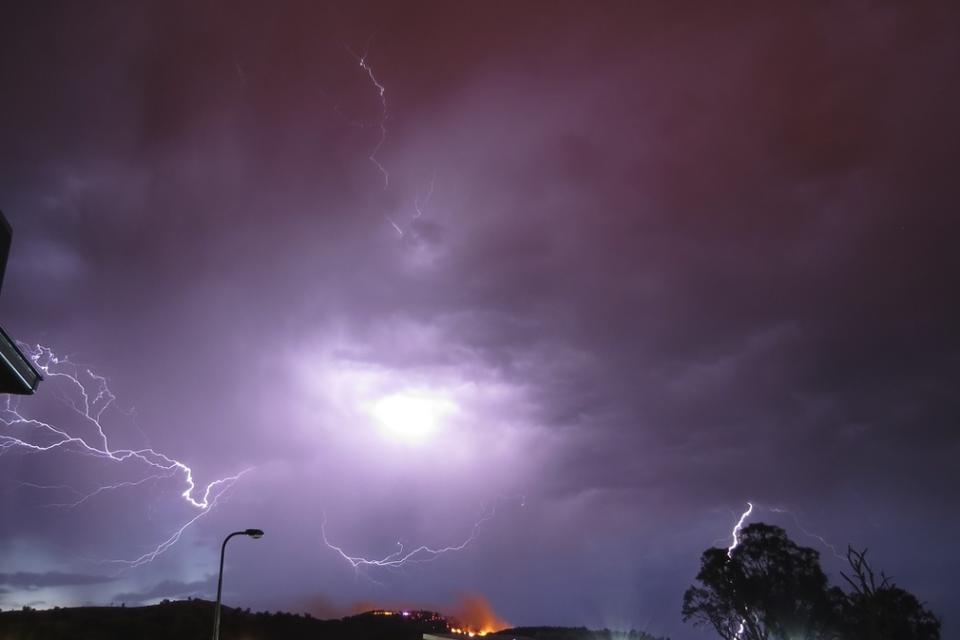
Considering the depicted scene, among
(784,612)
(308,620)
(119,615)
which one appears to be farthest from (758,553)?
(119,615)

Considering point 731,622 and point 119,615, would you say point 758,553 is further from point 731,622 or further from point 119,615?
point 119,615

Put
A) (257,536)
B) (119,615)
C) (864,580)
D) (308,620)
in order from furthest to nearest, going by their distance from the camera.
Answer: (308,620) < (119,615) < (864,580) < (257,536)

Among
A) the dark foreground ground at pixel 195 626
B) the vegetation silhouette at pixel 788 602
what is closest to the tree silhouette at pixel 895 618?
the vegetation silhouette at pixel 788 602

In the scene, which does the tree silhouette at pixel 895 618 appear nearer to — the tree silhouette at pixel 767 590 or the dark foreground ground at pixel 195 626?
the tree silhouette at pixel 767 590

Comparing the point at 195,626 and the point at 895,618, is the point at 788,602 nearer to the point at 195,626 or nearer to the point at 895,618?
the point at 895,618

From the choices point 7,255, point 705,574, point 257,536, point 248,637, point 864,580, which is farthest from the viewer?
point 248,637

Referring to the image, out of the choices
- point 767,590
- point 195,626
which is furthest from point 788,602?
point 195,626

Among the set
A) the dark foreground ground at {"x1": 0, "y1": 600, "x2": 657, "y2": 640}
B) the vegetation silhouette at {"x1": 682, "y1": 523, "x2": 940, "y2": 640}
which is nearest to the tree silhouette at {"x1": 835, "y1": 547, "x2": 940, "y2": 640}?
the vegetation silhouette at {"x1": 682, "y1": 523, "x2": 940, "y2": 640}

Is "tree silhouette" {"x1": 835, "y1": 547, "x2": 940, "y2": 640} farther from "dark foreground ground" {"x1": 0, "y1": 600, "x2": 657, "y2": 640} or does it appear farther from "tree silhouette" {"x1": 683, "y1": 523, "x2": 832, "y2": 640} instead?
"dark foreground ground" {"x1": 0, "y1": 600, "x2": 657, "y2": 640}

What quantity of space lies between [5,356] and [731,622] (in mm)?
48695

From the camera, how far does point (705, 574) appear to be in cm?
4519

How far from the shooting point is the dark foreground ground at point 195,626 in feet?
134

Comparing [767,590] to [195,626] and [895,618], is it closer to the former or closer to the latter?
[895,618]

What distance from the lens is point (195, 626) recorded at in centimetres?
4806
